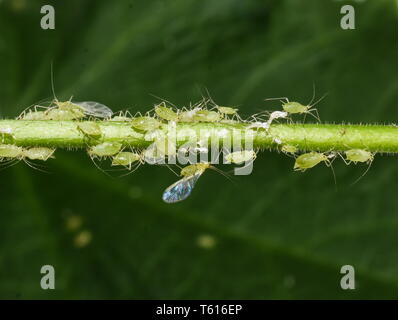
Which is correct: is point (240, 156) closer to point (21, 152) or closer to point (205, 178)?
point (21, 152)

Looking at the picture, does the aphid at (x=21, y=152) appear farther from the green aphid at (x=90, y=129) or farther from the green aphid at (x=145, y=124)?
the green aphid at (x=145, y=124)

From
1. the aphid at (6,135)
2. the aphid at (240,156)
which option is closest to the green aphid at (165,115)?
the aphid at (240,156)

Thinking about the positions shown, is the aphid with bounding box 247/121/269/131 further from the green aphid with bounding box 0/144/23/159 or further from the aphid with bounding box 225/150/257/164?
the green aphid with bounding box 0/144/23/159

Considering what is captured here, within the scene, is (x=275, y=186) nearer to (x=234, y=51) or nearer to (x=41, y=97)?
(x=234, y=51)

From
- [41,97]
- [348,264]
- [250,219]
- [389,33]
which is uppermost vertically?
[389,33]

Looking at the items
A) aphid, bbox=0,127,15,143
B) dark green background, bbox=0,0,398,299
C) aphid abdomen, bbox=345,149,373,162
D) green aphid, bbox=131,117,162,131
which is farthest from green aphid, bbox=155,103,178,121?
dark green background, bbox=0,0,398,299

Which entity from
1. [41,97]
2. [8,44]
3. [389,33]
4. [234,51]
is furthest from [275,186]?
[8,44]
